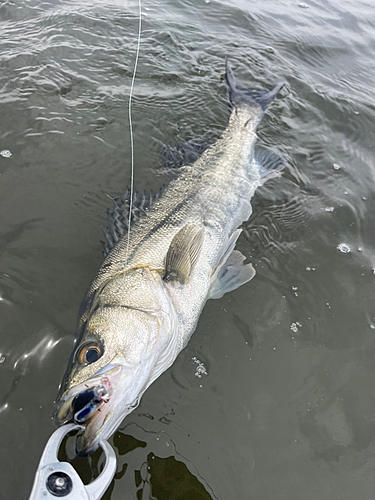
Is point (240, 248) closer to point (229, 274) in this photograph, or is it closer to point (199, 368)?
point (229, 274)

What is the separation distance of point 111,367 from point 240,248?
6.11 feet

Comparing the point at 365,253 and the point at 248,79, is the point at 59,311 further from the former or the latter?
the point at 248,79

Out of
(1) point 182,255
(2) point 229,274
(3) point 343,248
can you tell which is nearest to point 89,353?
(1) point 182,255

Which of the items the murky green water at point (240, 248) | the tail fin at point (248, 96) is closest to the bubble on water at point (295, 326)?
the murky green water at point (240, 248)

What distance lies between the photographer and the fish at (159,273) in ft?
7.34

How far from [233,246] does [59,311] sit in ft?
5.26

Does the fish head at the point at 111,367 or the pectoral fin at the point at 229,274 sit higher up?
the fish head at the point at 111,367

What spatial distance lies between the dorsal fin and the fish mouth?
4.27 ft

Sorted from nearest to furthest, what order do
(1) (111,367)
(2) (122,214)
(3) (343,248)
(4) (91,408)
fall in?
(4) (91,408) < (1) (111,367) < (2) (122,214) < (3) (343,248)

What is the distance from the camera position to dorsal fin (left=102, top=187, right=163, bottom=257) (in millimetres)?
3354

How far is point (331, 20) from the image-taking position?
8609mm

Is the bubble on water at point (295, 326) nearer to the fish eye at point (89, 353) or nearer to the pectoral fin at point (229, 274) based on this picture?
the pectoral fin at point (229, 274)

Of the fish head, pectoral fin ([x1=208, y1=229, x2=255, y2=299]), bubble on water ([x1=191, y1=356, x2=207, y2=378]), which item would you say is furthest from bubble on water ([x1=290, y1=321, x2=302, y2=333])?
the fish head

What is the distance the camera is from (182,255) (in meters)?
3.13
